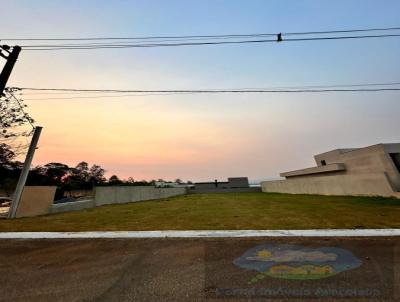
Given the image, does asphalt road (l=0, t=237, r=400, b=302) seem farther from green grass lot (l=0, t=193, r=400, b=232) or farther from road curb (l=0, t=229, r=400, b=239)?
green grass lot (l=0, t=193, r=400, b=232)

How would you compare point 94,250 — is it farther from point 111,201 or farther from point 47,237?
point 111,201

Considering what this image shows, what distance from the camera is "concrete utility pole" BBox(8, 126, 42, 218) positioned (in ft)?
43.6

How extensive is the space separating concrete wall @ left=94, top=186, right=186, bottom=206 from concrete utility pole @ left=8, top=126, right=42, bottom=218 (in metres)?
10.5

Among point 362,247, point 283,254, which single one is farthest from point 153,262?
point 362,247

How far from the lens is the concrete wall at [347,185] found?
2107 cm

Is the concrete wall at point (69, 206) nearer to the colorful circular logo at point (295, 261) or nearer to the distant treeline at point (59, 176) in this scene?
the distant treeline at point (59, 176)

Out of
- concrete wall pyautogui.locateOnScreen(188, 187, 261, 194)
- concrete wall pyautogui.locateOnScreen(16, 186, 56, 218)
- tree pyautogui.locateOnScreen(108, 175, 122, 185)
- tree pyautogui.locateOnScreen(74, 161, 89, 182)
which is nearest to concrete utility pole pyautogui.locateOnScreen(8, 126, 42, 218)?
concrete wall pyautogui.locateOnScreen(16, 186, 56, 218)

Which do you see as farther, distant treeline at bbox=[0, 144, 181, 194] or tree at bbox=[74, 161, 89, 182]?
tree at bbox=[74, 161, 89, 182]

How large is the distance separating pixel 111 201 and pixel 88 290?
23.4 meters

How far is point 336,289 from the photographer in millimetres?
4062

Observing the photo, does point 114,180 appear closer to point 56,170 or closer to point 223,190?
point 56,170

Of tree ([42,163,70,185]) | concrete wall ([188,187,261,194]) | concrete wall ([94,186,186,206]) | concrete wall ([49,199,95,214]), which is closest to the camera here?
concrete wall ([49,199,95,214])

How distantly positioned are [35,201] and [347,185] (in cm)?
2544

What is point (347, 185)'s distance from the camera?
26516 millimetres
